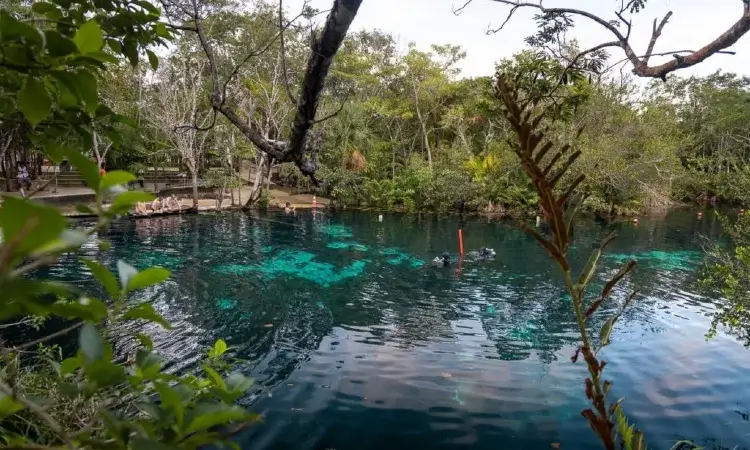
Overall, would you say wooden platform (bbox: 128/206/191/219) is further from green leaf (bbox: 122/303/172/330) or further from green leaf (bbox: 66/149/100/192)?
green leaf (bbox: 66/149/100/192)

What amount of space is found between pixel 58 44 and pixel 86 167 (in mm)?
287

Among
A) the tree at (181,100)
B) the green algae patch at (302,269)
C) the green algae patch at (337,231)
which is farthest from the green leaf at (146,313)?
the tree at (181,100)

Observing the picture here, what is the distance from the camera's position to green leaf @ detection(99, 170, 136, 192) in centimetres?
63

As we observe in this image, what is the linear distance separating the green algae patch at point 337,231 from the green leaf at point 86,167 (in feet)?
47.5

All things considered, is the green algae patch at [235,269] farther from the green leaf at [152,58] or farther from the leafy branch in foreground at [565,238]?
the leafy branch in foreground at [565,238]

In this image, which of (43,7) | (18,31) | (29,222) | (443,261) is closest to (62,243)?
(29,222)

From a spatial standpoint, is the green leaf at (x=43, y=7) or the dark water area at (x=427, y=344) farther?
the dark water area at (x=427, y=344)

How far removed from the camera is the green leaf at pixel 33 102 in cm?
72

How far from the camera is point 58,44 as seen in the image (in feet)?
2.40

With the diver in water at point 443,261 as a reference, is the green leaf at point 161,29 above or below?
above

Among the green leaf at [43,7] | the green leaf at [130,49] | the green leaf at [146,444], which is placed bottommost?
the green leaf at [146,444]

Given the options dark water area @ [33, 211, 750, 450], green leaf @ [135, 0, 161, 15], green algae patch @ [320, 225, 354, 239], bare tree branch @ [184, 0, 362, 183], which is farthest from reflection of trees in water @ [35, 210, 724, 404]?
green leaf @ [135, 0, 161, 15]

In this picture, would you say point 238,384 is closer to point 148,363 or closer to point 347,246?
point 148,363

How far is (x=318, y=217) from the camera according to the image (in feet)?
63.0
